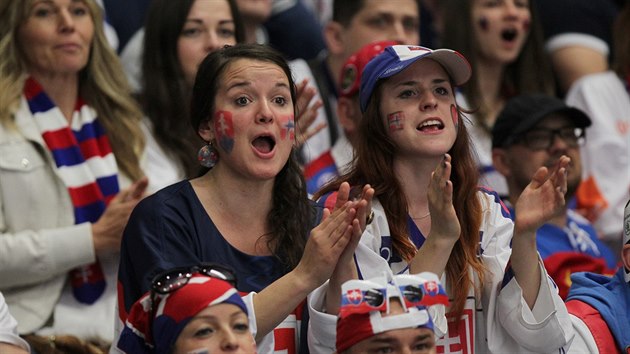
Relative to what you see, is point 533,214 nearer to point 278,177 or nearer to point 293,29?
point 278,177

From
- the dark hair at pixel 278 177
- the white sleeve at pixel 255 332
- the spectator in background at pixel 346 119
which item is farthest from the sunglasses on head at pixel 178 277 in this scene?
the spectator in background at pixel 346 119

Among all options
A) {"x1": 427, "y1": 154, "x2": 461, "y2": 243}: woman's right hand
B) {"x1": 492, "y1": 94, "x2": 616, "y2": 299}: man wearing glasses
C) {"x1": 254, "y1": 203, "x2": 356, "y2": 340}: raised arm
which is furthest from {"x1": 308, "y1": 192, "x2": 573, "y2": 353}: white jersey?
{"x1": 492, "y1": 94, "x2": 616, "y2": 299}: man wearing glasses

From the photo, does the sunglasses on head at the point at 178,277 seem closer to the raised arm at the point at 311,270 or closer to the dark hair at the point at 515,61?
the raised arm at the point at 311,270

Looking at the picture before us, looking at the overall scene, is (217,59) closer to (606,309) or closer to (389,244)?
(389,244)

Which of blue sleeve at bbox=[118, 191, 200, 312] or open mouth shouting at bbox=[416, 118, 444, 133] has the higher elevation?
open mouth shouting at bbox=[416, 118, 444, 133]

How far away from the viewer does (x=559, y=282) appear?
5.88m

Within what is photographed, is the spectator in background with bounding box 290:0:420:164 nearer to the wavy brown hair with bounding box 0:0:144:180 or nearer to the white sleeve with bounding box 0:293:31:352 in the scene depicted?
the wavy brown hair with bounding box 0:0:144:180

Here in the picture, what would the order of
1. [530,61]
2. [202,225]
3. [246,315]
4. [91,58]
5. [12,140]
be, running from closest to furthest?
[246,315], [202,225], [12,140], [91,58], [530,61]

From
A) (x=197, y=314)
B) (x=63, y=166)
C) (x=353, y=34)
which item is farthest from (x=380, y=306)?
(x=353, y=34)

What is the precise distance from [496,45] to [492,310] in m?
3.06

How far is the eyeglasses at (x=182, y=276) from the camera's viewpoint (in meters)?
4.13

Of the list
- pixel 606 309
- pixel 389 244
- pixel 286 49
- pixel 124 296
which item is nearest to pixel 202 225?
pixel 124 296

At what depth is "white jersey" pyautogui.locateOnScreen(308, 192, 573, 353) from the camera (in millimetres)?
4750

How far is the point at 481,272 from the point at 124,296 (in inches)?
51.7
